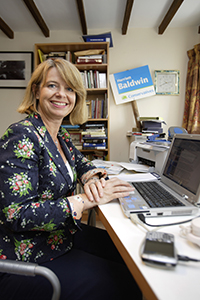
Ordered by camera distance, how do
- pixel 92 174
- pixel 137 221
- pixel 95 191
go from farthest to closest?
pixel 92 174, pixel 95 191, pixel 137 221

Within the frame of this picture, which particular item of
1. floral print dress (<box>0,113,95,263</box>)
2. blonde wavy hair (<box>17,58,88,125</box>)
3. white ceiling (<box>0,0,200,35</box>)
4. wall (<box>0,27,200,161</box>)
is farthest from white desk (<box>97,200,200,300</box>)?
white ceiling (<box>0,0,200,35</box>)

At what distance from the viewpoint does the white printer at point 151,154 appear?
3.89 ft

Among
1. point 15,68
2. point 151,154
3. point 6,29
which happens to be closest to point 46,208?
point 151,154

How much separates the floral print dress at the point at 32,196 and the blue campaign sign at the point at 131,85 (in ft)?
7.36

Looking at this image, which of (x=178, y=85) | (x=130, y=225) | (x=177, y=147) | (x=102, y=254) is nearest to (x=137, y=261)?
(x=130, y=225)

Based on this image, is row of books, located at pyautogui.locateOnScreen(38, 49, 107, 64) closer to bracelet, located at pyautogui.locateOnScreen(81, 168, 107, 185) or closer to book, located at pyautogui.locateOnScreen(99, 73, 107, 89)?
book, located at pyautogui.locateOnScreen(99, 73, 107, 89)

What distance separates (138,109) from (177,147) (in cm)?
209

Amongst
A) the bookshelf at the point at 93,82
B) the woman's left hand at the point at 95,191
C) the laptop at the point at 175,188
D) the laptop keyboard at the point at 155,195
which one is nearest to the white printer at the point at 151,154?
the laptop at the point at 175,188

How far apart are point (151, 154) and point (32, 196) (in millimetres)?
915

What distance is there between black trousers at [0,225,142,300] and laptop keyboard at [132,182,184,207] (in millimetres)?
295

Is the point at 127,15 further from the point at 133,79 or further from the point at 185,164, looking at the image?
the point at 185,164

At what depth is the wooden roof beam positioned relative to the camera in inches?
88.2

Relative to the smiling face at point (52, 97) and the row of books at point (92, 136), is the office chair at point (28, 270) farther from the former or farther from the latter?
the row of books at point (92, 136)

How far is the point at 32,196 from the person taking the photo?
0.70 meters
